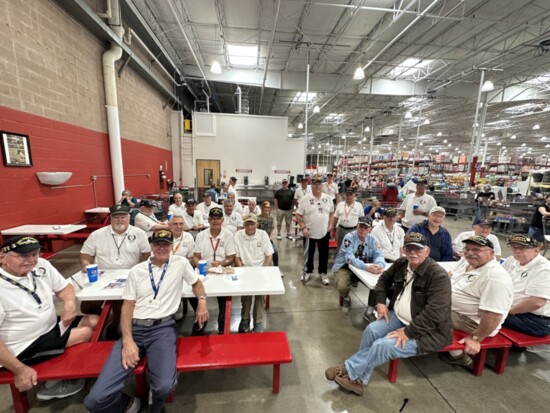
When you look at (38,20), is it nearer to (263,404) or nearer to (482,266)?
(263,404)

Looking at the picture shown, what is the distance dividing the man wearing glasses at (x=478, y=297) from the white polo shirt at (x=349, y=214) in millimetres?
1995

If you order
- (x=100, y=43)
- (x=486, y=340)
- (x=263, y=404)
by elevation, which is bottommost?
(x=263, y=404)

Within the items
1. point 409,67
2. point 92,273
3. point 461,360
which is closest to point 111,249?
point 92,273

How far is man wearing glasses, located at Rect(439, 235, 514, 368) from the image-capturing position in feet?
6.50

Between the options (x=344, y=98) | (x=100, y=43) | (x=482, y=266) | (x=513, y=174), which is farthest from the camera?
(x=513, y=174)

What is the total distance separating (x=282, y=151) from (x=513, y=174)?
1958cm

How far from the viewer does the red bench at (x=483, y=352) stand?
2166 mm

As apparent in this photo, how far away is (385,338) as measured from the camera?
206 cm

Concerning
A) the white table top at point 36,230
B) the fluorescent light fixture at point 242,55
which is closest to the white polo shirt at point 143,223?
the white table top at point 36,230

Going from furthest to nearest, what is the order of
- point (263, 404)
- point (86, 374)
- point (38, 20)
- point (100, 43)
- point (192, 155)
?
point (192, 155)
point (100, 43)
point (38, 20)
point (263, 404)
point (86, 374)

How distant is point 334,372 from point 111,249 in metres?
2.67

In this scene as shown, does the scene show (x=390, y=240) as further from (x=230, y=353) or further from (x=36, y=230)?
(x=36, y=230)

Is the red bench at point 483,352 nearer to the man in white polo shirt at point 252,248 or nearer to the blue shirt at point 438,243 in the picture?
the blue shirt at point 438,243

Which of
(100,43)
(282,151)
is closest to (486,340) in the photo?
(100,43)
